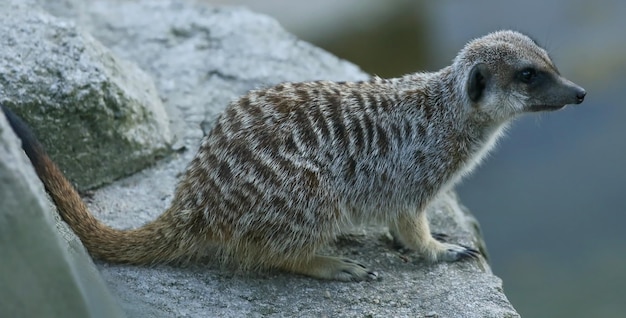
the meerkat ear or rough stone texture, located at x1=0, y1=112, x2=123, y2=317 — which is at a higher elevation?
the meerkat ear

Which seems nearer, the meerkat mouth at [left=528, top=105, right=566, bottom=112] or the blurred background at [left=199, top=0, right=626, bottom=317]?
the meerkat mouth at [left=528, top=105, right=566, bottom=112]

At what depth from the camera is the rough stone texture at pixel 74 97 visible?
3781 mm

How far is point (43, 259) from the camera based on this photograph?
7.34 feet

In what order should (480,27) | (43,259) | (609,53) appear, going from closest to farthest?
(43,259)
(609,53)
(480,27)

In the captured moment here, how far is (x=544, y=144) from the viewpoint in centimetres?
804

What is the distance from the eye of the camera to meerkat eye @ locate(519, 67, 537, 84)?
3.70 metres

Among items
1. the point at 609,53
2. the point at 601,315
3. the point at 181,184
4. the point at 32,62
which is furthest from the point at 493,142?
the point at 609,53

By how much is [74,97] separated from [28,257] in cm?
174

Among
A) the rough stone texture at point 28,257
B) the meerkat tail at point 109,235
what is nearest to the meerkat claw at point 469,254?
the meerkat tail at point 109,235

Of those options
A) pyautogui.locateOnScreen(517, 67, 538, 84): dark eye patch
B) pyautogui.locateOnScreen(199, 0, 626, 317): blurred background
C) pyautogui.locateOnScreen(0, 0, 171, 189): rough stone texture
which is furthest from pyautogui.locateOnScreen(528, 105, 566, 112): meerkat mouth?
pyautogui.locateOnScreen(199, 0, 626, 317): blurred background

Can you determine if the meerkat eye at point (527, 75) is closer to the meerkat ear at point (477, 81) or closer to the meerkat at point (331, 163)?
the meerkat at point (331, 163)

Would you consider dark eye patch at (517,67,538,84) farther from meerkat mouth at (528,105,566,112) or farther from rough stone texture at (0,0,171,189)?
rough stone texture at (0,0,171,189)

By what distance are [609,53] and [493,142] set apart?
5508mm

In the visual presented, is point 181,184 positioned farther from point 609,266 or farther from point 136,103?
point 609,266
